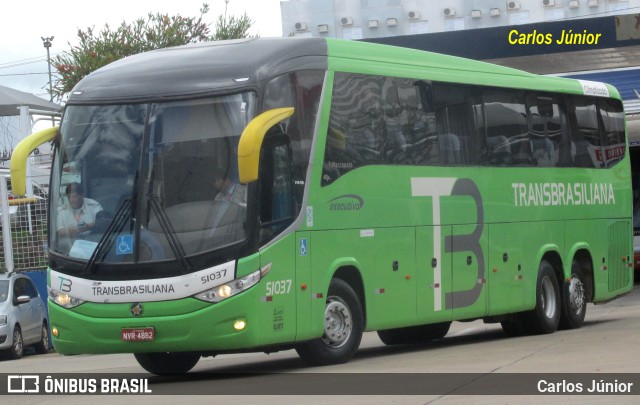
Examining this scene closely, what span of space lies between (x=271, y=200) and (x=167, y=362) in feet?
9.39

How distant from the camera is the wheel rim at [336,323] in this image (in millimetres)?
14742

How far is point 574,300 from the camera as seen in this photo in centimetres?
2059

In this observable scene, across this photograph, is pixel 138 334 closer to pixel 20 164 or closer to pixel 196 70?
pixel 20 164

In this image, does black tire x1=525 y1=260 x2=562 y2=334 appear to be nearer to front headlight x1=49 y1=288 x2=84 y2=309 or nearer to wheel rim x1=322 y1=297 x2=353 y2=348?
wheel rim x1=322 y1=297 x2=353 y2=348

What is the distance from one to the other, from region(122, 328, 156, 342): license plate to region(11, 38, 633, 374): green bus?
0.9 inches

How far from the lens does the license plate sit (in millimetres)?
13273

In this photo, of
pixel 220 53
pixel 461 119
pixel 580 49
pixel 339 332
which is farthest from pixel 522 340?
pixel 580 49

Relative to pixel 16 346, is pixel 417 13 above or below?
above

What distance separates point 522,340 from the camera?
18547 millimetres

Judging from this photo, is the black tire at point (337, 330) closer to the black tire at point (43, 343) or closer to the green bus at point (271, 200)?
the green bus at point (271, 200)

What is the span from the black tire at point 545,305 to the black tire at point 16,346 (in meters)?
9.78

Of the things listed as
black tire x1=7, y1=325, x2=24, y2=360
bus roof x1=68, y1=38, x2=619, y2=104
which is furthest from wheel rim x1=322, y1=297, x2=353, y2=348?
black tire x1=7, y1=325, x2=24, y2=360

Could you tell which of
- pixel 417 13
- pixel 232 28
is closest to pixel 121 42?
pixel 232 28

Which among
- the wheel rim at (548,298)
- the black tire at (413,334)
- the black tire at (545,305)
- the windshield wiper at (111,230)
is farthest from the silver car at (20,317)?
the windshield wiper at (111,230)
